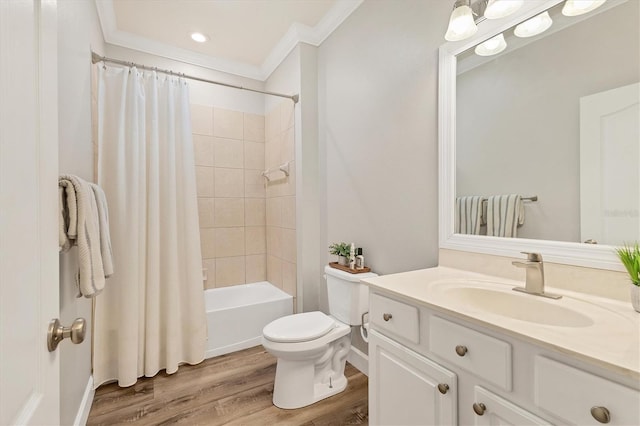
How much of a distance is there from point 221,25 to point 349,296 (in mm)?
2281

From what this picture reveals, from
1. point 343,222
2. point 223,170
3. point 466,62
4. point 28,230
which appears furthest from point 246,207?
point 28,230

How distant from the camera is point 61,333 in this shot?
1.97 feet

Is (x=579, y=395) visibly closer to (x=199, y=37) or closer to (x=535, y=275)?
(x=535, y=275)

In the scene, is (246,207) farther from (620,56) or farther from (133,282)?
(620,56)

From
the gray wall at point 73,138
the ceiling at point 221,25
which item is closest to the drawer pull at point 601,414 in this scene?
the gray wall at point 73,138

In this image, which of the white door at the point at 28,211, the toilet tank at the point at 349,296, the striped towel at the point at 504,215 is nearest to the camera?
the white door at the point at 28,211

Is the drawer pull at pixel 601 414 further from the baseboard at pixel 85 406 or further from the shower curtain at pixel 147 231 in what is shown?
the shower curtain at pixel 147 231

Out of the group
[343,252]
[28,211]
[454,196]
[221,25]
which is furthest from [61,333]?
[221,25]

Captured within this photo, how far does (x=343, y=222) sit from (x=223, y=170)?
1.47m

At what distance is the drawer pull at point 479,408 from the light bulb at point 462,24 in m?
1.38

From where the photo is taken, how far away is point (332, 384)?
1828mm

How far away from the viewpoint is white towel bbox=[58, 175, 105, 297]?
1093 mm

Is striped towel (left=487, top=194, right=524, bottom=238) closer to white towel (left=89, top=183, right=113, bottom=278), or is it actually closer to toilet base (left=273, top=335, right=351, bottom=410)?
toilet base (left=273, top=335, right=351, bottom=410)

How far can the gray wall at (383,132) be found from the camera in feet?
5.04
